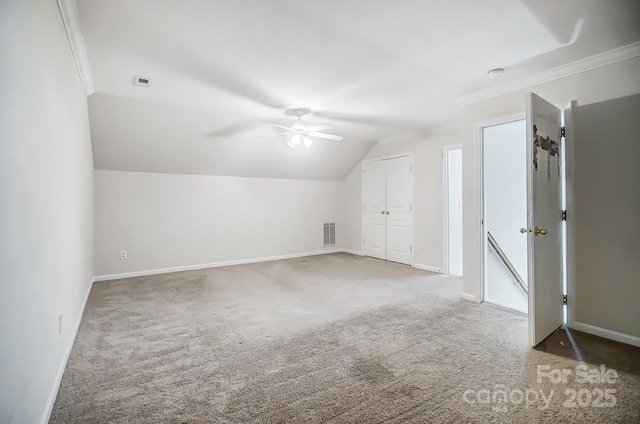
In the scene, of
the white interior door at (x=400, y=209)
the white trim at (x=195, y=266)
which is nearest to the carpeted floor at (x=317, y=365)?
the white trim at (x=195, y=266)

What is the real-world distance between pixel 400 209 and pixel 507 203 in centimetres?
197

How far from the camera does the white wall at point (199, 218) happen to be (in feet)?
15.6

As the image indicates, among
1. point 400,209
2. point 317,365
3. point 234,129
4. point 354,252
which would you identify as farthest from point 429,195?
point 317,365

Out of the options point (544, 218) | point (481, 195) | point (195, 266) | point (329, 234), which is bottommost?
point (195, 266)

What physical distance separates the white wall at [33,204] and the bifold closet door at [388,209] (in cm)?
480

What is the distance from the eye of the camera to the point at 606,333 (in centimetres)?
263

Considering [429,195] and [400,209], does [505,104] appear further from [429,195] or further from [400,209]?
[400,209]

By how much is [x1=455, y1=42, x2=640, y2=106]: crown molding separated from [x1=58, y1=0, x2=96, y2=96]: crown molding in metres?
3.63

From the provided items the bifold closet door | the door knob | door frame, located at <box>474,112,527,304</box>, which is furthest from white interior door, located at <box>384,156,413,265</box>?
the door knob

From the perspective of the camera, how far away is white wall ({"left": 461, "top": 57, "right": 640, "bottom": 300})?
259 cm

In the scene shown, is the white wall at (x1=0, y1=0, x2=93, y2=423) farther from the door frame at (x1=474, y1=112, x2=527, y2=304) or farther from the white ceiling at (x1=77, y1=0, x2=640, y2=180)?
the door frame at (x1=474, y1=112, x2=527, y2=304)

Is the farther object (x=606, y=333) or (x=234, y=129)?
(x=234, y=129)

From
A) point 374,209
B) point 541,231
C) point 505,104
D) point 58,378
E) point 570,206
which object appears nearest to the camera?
point 58,378

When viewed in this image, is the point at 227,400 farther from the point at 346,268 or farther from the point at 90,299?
the point at 346,268
